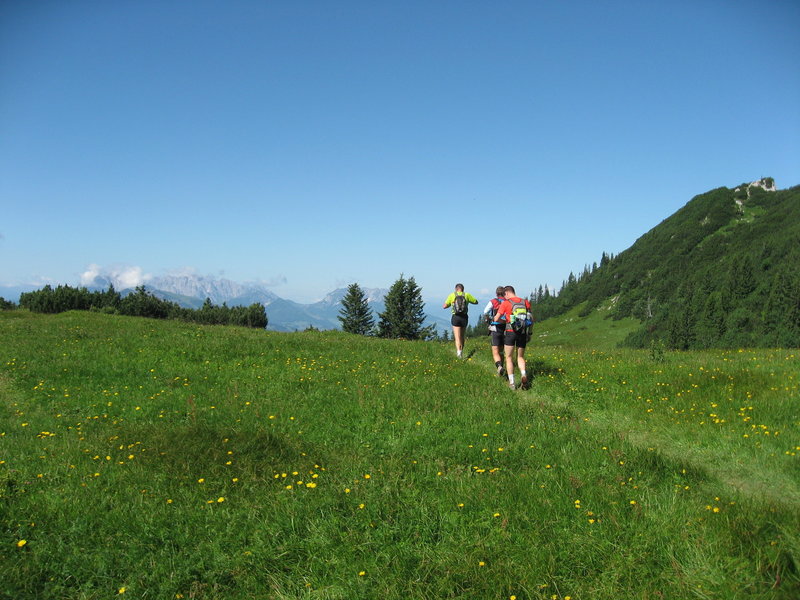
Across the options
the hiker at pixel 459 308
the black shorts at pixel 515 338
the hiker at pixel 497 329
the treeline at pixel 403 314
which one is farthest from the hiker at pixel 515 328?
the treeline at pixel 403 314

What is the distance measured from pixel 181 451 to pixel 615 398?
10099mm

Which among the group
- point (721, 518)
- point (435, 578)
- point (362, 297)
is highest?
point (362, 297)

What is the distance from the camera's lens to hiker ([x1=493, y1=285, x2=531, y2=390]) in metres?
13.4

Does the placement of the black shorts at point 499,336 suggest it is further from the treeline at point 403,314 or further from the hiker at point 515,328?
the treeline at point 403,314

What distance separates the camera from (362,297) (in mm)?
97125

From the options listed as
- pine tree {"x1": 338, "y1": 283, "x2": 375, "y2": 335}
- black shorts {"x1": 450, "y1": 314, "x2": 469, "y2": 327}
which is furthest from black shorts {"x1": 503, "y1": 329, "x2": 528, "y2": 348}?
pine tree {"x1": 338, "y1": 283, "x2": 375, "y2": 335}

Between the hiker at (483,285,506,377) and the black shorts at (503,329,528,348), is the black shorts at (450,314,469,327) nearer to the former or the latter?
the hiker at (483,285,506,377)

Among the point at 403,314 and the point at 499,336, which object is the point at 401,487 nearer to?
the point at 499,336

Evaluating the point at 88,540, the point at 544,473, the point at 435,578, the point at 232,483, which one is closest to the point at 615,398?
the point at 544,473

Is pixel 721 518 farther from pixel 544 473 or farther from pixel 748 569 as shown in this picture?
pixel 544 473

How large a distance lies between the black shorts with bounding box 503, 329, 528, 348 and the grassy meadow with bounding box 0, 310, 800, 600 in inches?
54.4

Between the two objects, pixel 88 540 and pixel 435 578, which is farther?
pixel 88 540

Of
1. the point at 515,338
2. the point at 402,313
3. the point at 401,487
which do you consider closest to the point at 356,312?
the point at 402,313

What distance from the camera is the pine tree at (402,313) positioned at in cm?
8281
